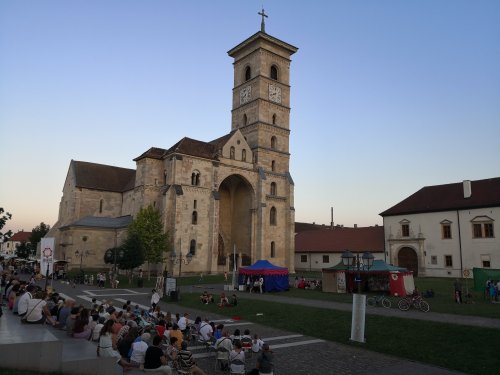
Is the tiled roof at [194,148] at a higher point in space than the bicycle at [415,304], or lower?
higher

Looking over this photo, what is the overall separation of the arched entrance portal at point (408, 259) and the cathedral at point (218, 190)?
1475cm

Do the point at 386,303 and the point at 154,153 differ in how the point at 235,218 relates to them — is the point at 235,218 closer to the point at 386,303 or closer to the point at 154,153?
the point at 154,153

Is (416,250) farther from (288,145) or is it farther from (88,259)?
(88,259)

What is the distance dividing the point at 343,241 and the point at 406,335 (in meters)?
42.4

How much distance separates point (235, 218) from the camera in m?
56.2

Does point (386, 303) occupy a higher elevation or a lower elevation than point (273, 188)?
lower

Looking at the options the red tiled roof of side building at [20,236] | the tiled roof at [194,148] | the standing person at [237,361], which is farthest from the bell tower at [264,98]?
the red tiled roof of side building at [20,236]

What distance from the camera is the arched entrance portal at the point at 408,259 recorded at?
47.5m

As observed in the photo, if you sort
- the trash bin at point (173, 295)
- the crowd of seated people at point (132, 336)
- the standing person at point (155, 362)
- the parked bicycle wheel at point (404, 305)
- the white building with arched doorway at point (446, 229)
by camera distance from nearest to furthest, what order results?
the standing person at point (155, 362) → the crowd of seated people at point (132, 336) → the parked bicycle wheel at point (404, 305) → the trash bin at point (173, 295) → the white building with arched doorway at point (446, 229)

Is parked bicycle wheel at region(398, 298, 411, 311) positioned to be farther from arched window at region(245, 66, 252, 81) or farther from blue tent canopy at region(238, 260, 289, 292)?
arched window at region(245, 66, 252, 81)

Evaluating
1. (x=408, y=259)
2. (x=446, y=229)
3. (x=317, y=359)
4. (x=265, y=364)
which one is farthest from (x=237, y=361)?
(x=408, y=259)

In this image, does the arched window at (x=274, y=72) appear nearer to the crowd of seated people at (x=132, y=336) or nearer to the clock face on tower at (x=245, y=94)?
the clock face on tower at (x=245, y=94)

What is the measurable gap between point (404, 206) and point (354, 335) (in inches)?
1534

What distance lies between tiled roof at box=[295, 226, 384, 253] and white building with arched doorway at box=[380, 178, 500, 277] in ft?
10.0
